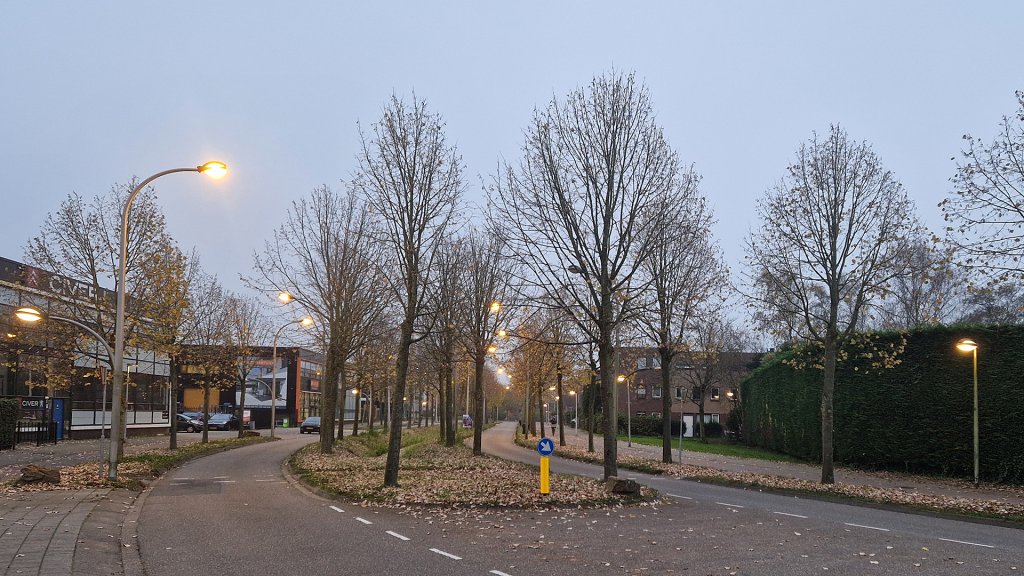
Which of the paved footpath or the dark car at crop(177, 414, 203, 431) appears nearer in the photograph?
the paved footpath

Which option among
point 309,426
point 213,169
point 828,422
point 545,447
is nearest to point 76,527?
point 213,169

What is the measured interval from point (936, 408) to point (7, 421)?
33.7m

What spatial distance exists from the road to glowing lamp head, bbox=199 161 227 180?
6.65 m

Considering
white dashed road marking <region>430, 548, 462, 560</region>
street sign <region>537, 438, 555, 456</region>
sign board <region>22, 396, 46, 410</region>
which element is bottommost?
sign board <region>22, 396, 46, 410</region>

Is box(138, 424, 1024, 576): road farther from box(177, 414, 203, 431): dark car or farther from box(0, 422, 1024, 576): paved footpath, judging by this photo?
box(177, 414, 203, 431): dark car

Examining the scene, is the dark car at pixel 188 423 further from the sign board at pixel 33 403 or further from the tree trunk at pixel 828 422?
the tree trunk at pixel 828 422

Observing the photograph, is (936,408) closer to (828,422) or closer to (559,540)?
(828,422)

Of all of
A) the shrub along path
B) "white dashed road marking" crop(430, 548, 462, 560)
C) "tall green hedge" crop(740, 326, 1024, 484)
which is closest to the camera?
"white dashed road marking" crop(430, 548, 462, 560)

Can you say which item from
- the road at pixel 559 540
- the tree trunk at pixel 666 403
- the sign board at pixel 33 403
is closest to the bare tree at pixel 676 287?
the tree trunk at pixel 666 403

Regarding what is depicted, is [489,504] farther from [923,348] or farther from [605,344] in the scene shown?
[923,348]

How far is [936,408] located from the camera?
925 inches

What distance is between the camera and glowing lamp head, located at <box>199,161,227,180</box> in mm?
14836

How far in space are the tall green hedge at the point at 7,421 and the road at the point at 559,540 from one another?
16678 mm

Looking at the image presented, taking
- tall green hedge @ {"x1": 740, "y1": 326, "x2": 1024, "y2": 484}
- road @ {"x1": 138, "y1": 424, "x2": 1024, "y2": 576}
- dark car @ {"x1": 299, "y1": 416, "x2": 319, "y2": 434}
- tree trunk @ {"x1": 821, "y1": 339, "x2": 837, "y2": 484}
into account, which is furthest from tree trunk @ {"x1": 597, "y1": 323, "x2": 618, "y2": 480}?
dark car @ {"x1": 299, "y1": 416, "x2": 319, "y2": 434}
